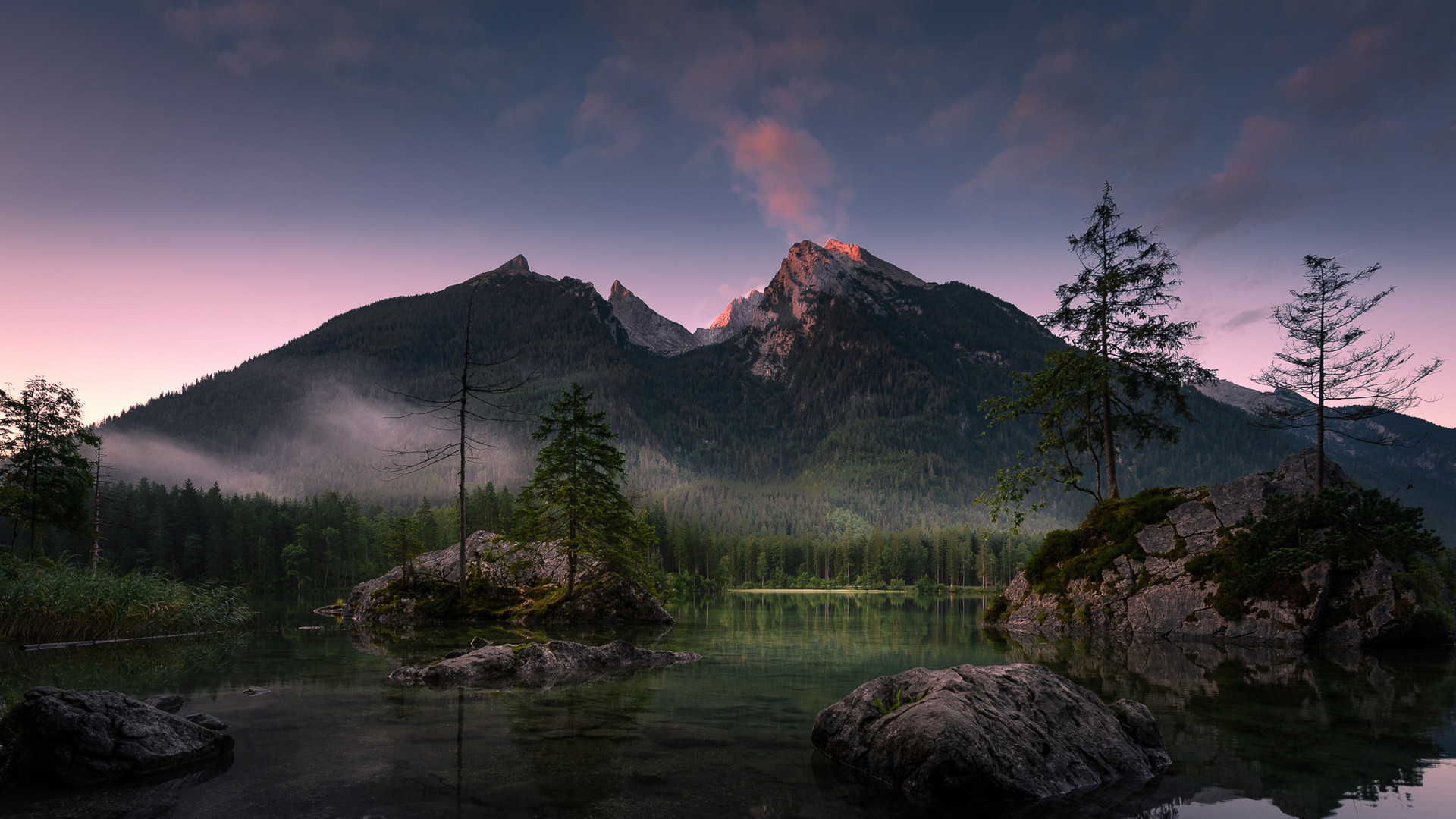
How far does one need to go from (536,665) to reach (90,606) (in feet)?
54.7

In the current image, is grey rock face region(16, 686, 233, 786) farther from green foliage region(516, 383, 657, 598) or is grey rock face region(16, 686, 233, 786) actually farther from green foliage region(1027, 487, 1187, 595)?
green foliage region(1027, 487, 1187, 595)

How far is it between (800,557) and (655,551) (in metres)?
84.0

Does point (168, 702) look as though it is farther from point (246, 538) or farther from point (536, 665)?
point (246, 538)

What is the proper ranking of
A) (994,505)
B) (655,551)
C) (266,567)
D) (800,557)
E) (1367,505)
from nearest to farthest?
(1367,505) < (994,505) < (266,567) < (655,551) < (800,557)

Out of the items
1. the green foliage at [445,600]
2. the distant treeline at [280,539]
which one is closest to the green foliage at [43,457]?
the green foliage at [445,600]

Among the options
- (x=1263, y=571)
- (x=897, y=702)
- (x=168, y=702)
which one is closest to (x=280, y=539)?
(x=168, y=702)

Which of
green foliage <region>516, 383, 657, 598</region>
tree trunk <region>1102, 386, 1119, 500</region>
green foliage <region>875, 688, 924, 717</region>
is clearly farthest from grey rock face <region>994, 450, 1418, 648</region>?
green foliage <region>875, 688, 924, 717</region>

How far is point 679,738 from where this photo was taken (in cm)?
1046

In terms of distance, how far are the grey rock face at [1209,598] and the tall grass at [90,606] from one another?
35830mm

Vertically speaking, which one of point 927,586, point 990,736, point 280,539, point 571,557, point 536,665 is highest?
point 990,736

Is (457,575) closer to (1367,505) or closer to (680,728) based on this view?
(680,728)

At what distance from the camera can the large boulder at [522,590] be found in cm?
3650

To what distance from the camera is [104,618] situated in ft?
75.0

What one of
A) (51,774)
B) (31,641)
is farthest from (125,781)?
(31,641)
